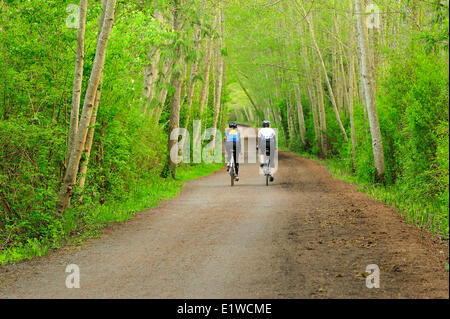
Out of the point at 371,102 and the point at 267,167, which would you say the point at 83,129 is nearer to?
the point at 267,167

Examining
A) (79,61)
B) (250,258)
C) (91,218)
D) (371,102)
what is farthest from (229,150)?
(250,258)

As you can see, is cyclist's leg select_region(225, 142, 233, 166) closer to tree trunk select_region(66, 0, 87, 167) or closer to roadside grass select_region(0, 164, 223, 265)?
roadside grass select_region(0, 164, 223, 265)

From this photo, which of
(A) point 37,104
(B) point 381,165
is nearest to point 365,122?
(B) point 381,165

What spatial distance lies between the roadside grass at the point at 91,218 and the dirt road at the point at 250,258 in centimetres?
37

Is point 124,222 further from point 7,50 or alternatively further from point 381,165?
point 381,165

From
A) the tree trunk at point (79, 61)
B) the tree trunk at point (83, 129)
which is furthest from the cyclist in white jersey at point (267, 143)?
the tree trunk at point (79, 61)

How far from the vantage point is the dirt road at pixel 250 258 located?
6.38m

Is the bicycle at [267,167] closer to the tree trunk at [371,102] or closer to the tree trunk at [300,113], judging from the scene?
the tree trunk at [371,102]

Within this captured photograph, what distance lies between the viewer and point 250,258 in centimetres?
799

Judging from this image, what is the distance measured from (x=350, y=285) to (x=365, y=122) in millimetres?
15461

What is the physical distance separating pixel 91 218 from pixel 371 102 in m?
10.2

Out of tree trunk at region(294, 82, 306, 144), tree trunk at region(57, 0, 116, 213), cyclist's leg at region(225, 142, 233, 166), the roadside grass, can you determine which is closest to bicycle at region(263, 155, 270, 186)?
cyclist's leg at region(225, 142, 233, 166)

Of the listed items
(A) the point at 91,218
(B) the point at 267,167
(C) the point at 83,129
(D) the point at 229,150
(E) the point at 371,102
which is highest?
(E) the point at 371,102
